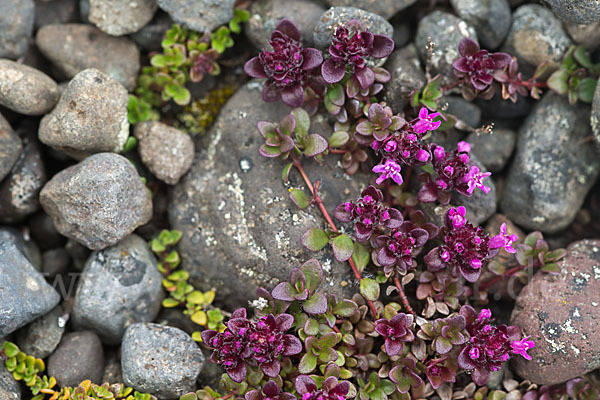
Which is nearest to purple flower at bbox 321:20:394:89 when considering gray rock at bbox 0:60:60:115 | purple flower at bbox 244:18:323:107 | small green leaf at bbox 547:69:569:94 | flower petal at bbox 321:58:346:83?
flower petal at bbox 321:58:346:83

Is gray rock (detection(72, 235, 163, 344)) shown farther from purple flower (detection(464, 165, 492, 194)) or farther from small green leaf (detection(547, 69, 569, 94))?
small green leaf (detection(547, 69, 569, 94))

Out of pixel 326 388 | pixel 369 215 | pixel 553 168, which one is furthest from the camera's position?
pixel 553 168

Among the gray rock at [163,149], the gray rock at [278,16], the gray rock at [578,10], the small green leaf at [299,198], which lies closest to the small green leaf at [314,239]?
the small green leaf at [299,198]

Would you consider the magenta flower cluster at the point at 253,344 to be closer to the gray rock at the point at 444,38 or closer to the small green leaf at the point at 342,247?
the small green leaf at the point at 342,247

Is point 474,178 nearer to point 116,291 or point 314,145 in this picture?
point 314,145

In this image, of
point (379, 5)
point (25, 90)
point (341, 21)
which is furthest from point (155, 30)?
point (379, 5)

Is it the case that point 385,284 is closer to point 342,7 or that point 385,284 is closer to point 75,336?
point 342,7
